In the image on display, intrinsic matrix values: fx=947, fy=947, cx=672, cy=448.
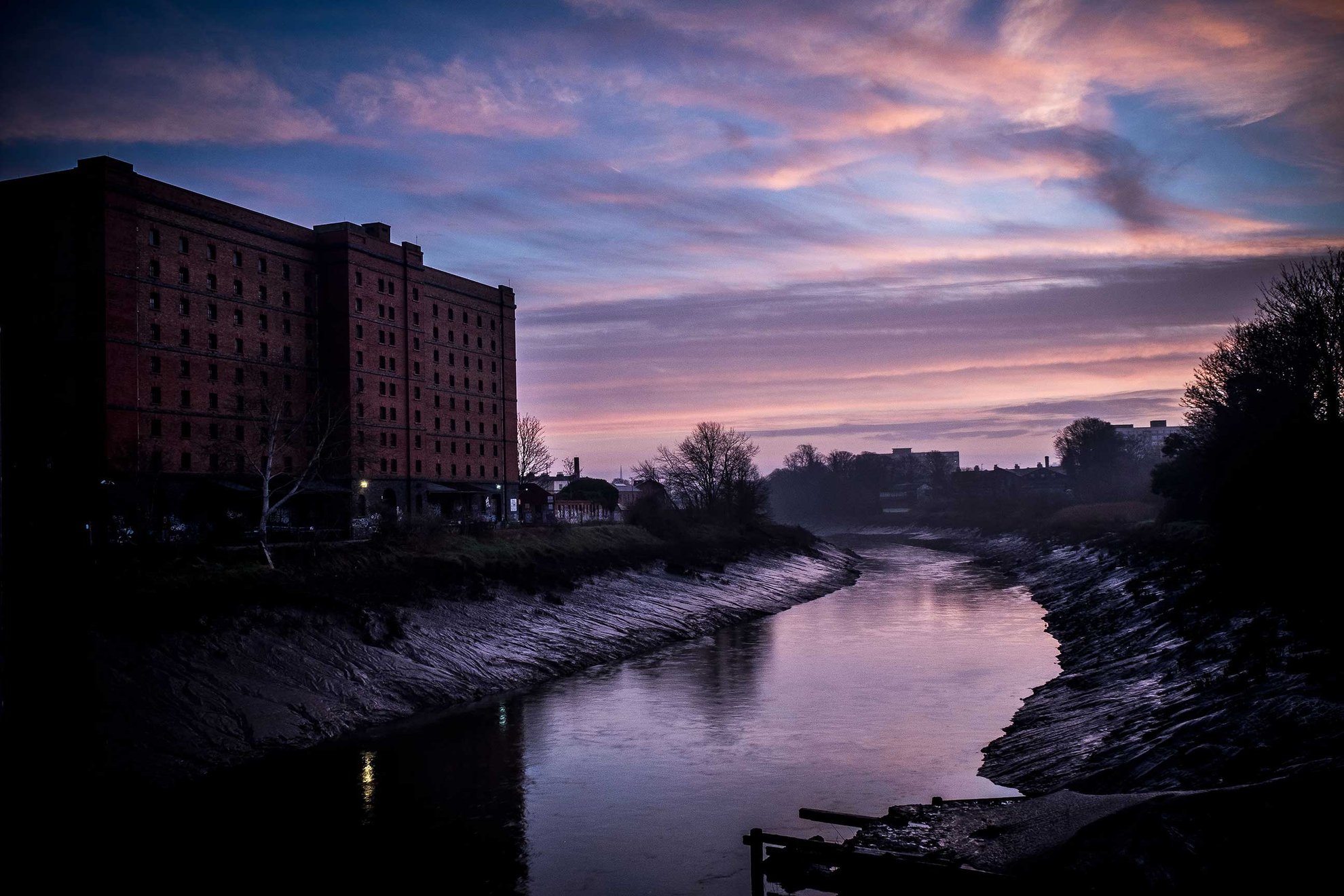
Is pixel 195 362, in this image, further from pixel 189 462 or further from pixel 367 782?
pixel 367 782

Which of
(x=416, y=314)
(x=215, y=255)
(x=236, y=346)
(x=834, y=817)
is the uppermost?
(x=215, y=255)

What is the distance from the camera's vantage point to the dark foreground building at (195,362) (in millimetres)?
57656

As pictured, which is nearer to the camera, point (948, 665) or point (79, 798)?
point (79, 798)

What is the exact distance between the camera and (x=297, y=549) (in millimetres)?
40531

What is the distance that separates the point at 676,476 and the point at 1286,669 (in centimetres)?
9810

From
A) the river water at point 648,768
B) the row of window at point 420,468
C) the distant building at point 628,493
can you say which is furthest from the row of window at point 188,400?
the distant building at point 628,493

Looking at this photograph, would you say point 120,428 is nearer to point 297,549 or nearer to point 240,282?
point 240,282

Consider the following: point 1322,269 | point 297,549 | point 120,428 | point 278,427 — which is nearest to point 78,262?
point 120,428

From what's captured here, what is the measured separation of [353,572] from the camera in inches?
1602

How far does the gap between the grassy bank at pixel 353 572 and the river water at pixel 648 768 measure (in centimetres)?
788

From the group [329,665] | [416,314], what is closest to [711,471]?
[416,314]

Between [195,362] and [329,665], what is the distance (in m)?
44.4

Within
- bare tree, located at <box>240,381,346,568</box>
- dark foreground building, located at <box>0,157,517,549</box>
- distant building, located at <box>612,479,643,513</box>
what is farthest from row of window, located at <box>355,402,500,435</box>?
distant building, located at <box>612,479,643,513</box>

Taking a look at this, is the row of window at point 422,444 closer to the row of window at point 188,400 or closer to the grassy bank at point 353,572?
the row of window at point 188,400
